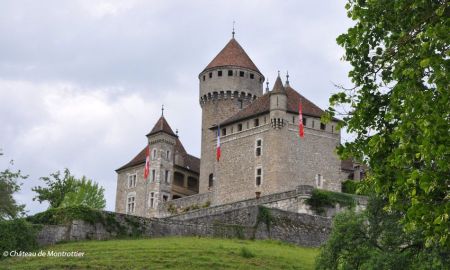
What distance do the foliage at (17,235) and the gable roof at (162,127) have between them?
3589 cm

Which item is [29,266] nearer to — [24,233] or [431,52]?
[24,233]

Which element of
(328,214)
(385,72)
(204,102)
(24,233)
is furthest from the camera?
(204,102)

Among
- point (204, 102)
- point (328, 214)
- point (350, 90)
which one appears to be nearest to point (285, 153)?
point (328, 214)

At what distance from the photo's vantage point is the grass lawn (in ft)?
101

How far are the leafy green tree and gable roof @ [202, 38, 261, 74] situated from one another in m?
14.5

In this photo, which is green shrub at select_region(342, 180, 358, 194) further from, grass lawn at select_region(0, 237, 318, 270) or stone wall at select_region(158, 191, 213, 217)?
grass lawn at select_region(0, 237, 318, 270)

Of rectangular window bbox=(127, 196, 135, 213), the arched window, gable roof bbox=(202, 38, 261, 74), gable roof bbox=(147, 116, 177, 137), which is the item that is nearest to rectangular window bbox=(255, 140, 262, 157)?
the arched window

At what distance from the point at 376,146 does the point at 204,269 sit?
15120 mm

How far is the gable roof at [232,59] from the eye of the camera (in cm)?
7094

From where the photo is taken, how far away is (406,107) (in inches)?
623

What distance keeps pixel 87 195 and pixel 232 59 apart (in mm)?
17302

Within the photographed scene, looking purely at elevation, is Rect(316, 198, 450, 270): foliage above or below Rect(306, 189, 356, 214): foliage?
below

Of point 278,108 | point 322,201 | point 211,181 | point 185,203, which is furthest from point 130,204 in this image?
point 322,201

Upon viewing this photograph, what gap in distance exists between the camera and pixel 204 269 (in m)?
30.7
